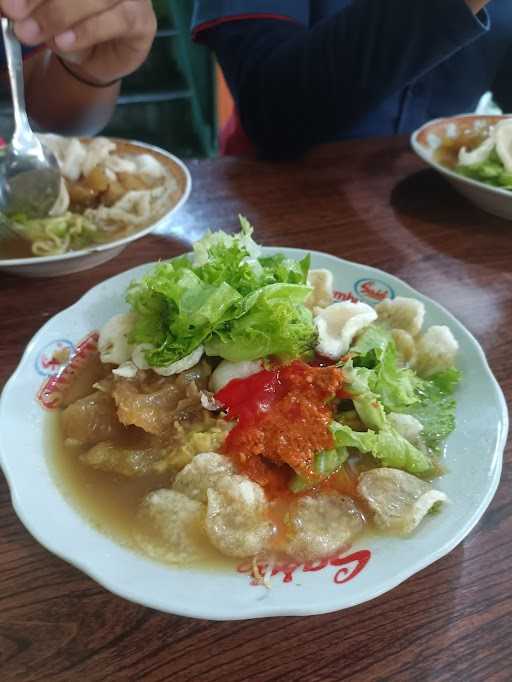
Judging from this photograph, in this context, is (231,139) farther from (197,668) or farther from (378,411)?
(197,668)

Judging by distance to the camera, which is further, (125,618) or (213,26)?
(213,26)

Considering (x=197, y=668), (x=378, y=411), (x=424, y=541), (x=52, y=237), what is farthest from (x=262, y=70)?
(x=197, y=668)

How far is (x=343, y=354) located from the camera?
126cm

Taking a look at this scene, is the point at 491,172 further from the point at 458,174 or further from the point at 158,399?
the point at 158,399

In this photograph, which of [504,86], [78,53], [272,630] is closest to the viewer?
[272,630]

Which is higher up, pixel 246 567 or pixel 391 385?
pixel 391 385

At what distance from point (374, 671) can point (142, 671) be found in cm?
35

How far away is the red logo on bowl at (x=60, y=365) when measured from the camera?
127 cm

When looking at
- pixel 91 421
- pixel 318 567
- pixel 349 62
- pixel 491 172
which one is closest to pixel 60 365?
pixel 91 421

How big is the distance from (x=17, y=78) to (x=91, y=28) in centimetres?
31

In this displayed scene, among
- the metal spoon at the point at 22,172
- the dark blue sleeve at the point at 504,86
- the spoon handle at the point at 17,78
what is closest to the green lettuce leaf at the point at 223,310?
the metal spoon at the point at 22,172

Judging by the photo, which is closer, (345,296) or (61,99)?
(345,296)

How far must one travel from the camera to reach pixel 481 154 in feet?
6.93

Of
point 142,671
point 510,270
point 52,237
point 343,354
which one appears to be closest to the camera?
point 142,671
